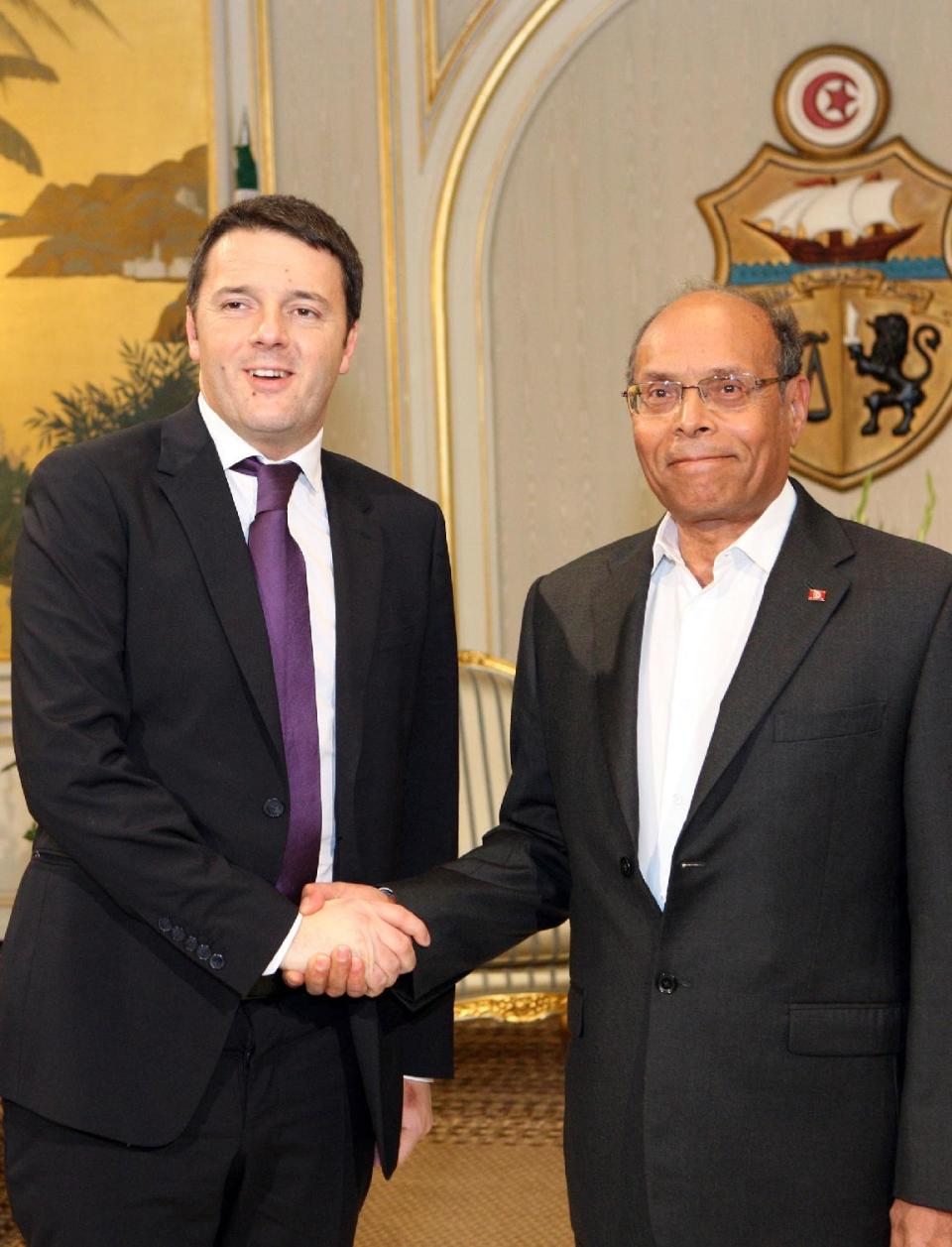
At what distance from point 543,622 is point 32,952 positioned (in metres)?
0.80

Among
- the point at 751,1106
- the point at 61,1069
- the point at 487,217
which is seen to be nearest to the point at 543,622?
the point at 751,1106

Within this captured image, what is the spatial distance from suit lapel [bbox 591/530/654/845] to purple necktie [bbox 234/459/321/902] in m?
0.38

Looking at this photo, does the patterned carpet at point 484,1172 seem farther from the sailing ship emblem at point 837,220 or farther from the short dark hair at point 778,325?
the sailing ship emblem at point 837,220

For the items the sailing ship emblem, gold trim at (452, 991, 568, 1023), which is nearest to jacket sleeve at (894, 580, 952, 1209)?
gold trim at (452, 991, 568, 1023)

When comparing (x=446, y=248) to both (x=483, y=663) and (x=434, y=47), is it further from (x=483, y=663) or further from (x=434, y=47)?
(x=483, y=663)

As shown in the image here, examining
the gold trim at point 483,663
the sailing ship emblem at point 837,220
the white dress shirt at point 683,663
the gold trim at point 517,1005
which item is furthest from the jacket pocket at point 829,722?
the sailing ship emblem at point 837,220

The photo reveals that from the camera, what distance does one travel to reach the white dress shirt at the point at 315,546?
1967mm

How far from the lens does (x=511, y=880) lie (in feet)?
6.95

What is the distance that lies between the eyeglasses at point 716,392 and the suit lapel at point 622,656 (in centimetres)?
20

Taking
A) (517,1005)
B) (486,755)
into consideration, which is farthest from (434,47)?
(517,1005)

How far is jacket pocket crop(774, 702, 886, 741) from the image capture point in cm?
174

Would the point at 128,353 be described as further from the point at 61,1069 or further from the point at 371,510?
the point at 61,1069

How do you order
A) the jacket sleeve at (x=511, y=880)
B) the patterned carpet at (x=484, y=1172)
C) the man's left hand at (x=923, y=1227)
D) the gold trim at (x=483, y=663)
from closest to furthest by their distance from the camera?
the man's left hand at (x=923, y=1227) < the jacket sleeve at (x=511, y=880) < the patterned carpet at (x=484, y=1172) < the gold trim at (x=483, y=663)

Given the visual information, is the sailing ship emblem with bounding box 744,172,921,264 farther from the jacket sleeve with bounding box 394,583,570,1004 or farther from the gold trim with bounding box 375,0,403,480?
the jacket sleeve with bounding box 394,583,570,1004
